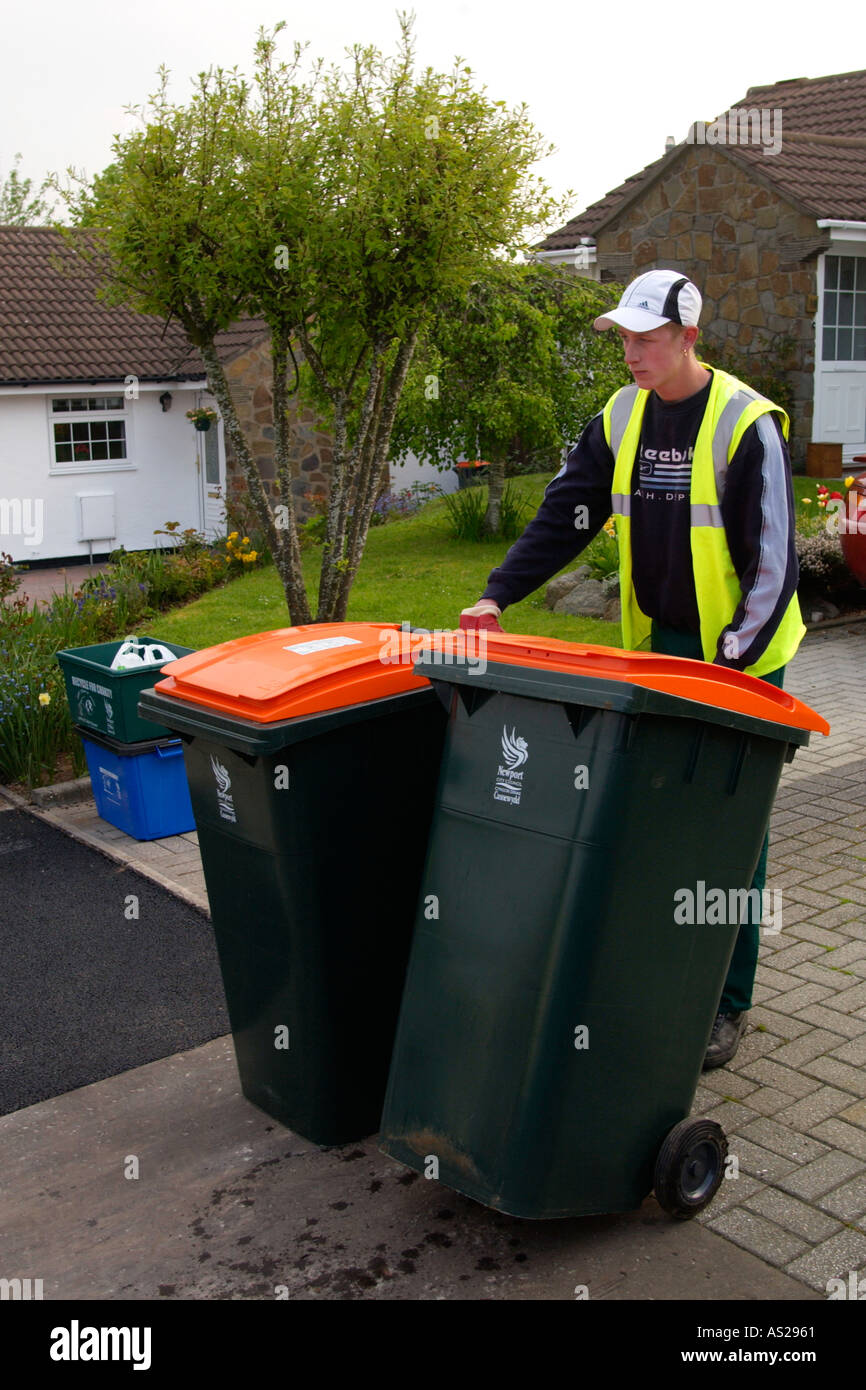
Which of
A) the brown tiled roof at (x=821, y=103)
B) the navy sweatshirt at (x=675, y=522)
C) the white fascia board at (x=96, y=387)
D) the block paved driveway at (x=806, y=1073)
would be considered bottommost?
the block paved driveway at (x=806, y=1073)

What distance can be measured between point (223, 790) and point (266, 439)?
1469 centimetres

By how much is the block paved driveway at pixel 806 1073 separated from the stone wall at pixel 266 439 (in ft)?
40.0

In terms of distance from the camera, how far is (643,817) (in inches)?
106

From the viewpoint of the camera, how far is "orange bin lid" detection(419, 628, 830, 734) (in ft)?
8.87

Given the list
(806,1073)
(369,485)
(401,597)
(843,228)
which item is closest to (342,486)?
(369,485)

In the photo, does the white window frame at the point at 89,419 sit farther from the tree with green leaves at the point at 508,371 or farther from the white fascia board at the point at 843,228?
the white fascia board at the point at 843,228

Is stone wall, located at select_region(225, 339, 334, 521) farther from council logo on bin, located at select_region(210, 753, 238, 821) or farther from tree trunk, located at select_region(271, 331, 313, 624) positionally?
council logo on bin, located at select_region(210, 753, 238, 821)

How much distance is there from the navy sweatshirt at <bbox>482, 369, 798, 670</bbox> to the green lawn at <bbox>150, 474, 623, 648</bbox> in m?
4.40

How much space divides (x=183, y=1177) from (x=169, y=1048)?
0.77 meters

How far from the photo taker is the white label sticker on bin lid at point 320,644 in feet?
10.9

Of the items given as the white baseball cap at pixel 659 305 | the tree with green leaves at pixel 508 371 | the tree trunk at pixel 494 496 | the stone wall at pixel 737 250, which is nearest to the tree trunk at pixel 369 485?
the white baseball cap at pixel 659 305

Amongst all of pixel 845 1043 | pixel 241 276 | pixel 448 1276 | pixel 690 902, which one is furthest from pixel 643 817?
pixel 241 276

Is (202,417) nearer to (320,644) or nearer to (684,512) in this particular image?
(320,644)
